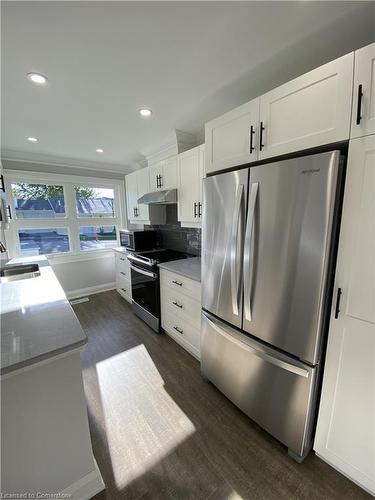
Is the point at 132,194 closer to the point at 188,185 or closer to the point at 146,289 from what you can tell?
the point at 188,185

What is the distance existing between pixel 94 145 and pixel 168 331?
9.32 ft

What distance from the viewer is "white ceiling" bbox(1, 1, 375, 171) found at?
3.46 feet

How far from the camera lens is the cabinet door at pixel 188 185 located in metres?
2.33

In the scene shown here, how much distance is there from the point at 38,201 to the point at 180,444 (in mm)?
4017

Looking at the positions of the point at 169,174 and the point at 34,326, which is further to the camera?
the point at 169,174

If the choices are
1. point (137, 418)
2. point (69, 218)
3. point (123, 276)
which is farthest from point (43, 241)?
point (137, 418)

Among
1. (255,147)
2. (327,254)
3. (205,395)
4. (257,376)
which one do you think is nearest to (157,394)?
(205,395)

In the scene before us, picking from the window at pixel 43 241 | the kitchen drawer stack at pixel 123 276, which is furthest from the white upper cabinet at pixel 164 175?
the window at pixel 43 241

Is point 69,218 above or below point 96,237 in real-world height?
above

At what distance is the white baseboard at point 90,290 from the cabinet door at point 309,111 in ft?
13.1

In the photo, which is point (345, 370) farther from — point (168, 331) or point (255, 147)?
point (168, 331)

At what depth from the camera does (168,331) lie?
261 cm

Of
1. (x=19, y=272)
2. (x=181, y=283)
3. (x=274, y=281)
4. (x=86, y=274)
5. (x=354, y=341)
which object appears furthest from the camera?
(x=86, y=274)

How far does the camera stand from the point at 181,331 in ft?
7.68
